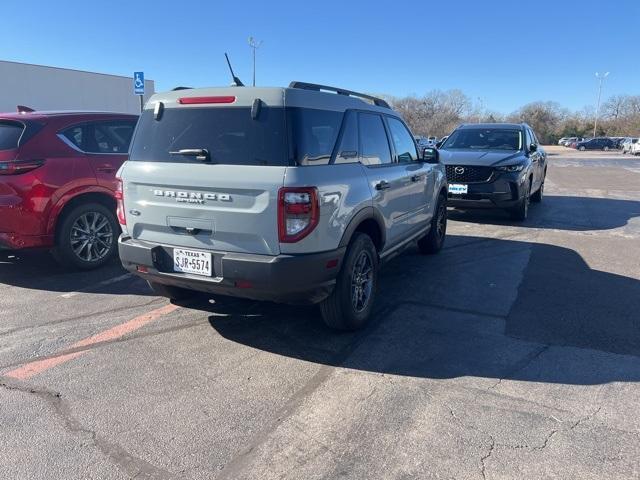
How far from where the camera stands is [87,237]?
19.7 feet

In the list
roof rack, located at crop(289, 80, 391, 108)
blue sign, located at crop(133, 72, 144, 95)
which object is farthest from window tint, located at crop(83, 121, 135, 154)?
blue sign, located at crop(133, 72, 144, 95)

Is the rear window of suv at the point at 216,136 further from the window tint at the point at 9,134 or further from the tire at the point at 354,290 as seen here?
the window tint at the point at 9,134

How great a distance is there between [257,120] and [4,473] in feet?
8.40

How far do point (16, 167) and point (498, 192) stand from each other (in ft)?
24.6

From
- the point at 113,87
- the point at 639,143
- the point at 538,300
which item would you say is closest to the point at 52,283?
the point at 538,300

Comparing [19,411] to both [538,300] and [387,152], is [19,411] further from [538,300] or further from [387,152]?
[538,300]

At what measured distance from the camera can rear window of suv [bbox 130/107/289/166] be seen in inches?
143

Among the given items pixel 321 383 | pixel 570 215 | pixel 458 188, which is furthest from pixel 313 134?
pixel 570 215

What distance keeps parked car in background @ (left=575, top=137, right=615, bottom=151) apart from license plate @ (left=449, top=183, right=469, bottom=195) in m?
62.2

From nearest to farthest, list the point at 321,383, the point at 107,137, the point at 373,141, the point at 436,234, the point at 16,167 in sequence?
the point at 321,383, the point at 373,141, the point at 16,167, the point at 107,137, the point at 436,234

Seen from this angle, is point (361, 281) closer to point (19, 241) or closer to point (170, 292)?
point (170, 292)

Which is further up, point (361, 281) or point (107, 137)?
point (107, 137)

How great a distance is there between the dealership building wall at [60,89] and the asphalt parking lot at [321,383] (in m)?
28.8

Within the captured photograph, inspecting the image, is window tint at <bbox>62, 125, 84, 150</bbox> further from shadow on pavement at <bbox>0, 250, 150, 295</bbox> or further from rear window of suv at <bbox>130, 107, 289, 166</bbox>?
rear window of suv at <bbox>130, 107, 289, 166</bbox>
